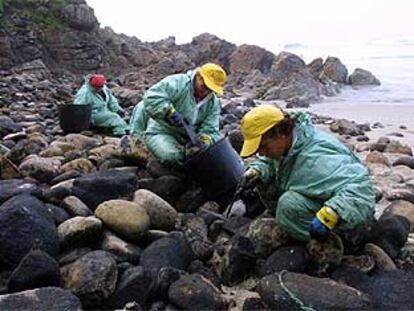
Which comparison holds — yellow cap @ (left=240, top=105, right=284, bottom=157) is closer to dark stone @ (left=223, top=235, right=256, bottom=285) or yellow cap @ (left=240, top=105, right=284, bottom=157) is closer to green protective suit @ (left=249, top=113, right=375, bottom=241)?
green protective suit @ (left=249, top=113, right=375, bottom=241)

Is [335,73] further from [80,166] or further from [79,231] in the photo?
[79,231]

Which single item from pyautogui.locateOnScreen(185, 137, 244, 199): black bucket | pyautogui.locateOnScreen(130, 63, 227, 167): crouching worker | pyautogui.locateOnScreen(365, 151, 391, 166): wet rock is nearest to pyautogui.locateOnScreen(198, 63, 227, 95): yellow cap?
pyautogui.locateOnScreen(130, 63, 227, 167): crouching worker

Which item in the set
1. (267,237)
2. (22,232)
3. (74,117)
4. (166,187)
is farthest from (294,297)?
(74,117)

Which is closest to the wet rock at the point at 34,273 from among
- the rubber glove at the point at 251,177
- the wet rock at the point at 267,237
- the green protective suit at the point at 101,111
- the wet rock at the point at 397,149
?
the wet rock at the point at 267,237

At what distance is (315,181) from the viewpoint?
122 inches

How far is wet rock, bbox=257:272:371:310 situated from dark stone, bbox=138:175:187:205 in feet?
5.06

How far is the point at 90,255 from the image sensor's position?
294 centimetres

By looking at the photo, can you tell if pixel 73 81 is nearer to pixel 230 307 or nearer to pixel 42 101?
pixel 42 101

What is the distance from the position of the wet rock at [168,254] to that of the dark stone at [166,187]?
90cm

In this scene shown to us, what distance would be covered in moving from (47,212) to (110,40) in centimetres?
1828

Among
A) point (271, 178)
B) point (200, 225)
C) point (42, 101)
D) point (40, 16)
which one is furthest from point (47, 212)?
point (40, 16)

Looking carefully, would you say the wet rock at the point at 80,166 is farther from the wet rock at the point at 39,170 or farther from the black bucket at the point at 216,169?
the black bucket at the point at 216,169

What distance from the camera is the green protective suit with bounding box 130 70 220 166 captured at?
4.45 metres

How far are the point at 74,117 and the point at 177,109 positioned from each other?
9.67 ft
